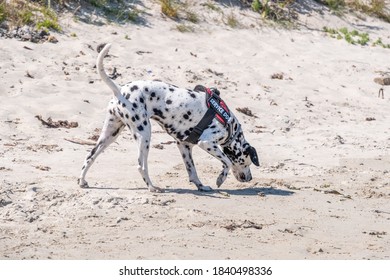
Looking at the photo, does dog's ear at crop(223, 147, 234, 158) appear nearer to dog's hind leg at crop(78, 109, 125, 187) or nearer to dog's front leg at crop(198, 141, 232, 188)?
dog's front leg at crop(198, 141, 232, 188)

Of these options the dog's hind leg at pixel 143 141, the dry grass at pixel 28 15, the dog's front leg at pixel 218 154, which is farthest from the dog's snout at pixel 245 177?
the dry grass at pixel 28 15

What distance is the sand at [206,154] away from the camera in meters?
8.67

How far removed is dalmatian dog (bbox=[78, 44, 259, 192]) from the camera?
32.8ft

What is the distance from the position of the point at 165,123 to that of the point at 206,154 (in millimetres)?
2200

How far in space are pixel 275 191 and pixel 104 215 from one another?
93.6 inches

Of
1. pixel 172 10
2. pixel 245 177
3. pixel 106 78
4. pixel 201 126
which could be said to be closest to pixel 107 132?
pixel 106 78

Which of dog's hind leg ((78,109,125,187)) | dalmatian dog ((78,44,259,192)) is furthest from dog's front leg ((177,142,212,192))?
dog's hind leg ((78,109,125,187))

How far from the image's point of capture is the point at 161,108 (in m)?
10.2

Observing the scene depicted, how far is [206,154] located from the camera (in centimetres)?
1244

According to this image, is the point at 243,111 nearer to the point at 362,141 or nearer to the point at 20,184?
the point at 362,141

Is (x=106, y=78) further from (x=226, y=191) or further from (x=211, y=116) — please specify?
(x=226, y=191)

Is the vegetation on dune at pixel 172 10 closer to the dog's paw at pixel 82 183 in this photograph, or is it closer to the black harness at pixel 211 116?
the black harness at pixel 211 116

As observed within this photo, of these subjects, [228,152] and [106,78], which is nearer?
[106,78]

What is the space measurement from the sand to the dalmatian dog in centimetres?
33
